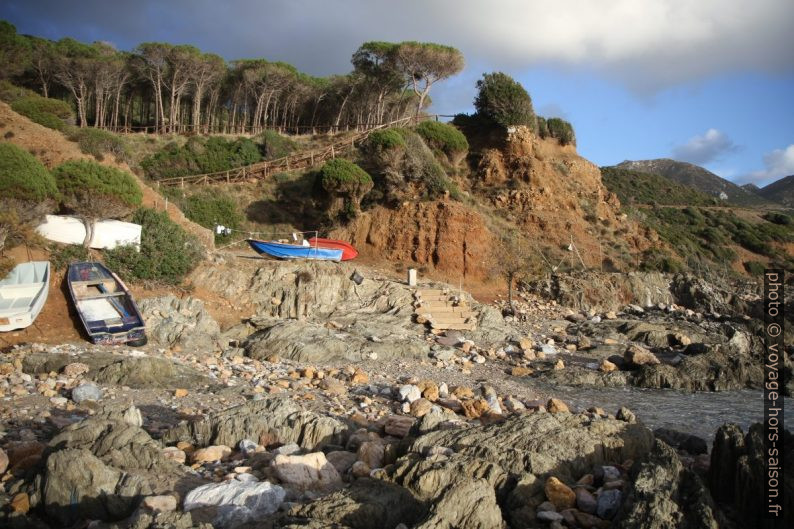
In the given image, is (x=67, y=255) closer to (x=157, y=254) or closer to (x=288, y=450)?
(x=157, y=254)

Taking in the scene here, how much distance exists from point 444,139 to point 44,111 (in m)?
20.5

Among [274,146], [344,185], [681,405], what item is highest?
[274,146]

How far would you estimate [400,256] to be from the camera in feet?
86.9

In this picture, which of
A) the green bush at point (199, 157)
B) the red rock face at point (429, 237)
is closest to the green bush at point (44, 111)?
the green bush at point (199, 157)

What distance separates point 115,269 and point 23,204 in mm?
2883

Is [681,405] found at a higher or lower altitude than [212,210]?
lower

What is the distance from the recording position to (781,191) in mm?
84500

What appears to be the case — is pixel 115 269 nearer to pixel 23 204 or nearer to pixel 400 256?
pixel 23 204

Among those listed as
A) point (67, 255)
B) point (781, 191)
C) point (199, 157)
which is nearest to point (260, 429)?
point (67, 255)

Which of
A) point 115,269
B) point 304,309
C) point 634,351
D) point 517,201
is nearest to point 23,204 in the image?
point 115,269

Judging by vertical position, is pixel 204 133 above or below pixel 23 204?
above

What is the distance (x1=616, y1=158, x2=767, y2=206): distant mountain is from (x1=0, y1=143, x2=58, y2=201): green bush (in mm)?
77932

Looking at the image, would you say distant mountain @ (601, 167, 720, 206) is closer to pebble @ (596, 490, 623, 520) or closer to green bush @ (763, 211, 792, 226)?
green bush @ (763, 211, 792, 226)

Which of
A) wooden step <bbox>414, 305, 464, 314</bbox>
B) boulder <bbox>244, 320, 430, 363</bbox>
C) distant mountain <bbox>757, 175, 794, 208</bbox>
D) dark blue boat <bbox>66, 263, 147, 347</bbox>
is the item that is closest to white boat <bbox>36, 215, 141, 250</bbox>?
dark blue boat <bbox>66, 263, 147, 347</bbox>
